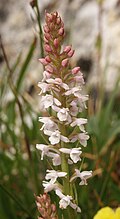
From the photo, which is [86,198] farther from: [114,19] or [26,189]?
[114,19]

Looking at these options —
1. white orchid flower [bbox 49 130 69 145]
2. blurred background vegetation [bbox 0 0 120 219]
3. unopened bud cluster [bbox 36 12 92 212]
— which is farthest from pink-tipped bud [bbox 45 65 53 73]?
blurred background vegetation [bbox 0 0 120 219]

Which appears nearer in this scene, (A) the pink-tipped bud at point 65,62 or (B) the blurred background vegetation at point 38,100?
(A) the pink-tipped bud at point 65,62

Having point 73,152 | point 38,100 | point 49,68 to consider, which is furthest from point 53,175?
point 38,100

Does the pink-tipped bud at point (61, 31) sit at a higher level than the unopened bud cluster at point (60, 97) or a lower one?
higher

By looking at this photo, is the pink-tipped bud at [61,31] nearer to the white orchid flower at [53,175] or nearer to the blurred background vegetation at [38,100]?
the white orchid flower at [53,175]

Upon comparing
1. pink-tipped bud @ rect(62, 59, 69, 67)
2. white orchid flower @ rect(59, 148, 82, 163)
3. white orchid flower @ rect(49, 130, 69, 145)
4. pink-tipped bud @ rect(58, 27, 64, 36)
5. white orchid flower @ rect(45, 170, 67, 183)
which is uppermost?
pink-tipped bud @ rect(58, 27, 64, 36)

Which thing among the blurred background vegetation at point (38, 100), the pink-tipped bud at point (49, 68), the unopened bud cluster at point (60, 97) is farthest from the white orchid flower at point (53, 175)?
the blurred background vegetation at point (38, 100)

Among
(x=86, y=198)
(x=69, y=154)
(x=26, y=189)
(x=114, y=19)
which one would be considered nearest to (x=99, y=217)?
(x=69, y=154)

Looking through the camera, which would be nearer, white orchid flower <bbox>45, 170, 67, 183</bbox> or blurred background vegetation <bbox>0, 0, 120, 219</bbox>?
white orchid flower <bbox>45, 170, 67, 183</bbox>

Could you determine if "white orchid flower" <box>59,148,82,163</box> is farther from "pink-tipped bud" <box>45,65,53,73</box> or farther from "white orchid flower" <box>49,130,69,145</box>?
"pink-tipped bud" <box>45,65,53,73</box>
